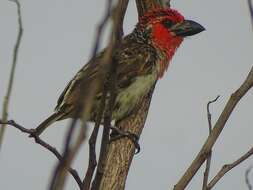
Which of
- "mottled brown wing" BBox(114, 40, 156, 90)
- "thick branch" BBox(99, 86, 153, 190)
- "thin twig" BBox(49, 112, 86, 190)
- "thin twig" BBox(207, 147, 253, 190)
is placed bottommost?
"thin twig" BBox(49, 112, 86, 190)

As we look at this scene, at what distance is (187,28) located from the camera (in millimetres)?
5312

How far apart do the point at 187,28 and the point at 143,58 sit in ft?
1.55

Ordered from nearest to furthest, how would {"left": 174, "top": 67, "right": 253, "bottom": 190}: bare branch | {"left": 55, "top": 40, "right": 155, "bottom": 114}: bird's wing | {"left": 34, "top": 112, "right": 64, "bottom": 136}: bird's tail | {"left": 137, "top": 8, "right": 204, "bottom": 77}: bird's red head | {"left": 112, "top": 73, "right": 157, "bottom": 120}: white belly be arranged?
{"left": 174, "top": 67, "right": 253, "bottom": 190}: bare branch < {"left": 34, "top": 112, "right": 64, "bottom": 136}: bird's tail < {"left": 55, "top": 40, "right": 155, "bottom": 114}: bird's wing < {"left": 112, "top": 73, "right": 157, "bottom": 120}: white belly < {"left": 137, "top": 8, "right": 204, "bottom": 77}: bird's red head

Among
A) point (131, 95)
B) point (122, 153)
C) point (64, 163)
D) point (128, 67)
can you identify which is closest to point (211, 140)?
point (64, 163)

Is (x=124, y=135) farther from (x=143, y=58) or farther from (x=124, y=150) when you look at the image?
(x=143, y=58)

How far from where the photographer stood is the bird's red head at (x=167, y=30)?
5240mm

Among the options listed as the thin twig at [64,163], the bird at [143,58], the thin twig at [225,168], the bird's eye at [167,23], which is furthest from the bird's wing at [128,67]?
the thin twig at [64,163]

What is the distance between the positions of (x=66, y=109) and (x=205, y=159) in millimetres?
2164

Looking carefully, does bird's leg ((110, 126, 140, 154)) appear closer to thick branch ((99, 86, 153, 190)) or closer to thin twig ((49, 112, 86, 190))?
thick branch ((99, 86, 153, 190))

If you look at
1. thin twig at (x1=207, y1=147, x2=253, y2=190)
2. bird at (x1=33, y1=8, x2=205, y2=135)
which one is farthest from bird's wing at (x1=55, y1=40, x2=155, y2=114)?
thin twig at (x1=207, y1=147, x2=253, y2=190)

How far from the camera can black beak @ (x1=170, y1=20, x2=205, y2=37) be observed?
530cm

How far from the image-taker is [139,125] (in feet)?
15.5

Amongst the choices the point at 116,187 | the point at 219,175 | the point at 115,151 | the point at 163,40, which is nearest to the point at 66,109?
the point at 115,151

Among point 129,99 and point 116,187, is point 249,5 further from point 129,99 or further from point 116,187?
point 129,99
